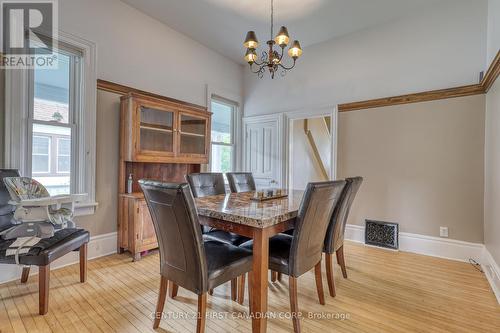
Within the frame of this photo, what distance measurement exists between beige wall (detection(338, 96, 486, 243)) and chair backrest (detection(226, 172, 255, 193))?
5.12ft

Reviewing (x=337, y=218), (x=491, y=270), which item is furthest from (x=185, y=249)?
(x=491, y=270)

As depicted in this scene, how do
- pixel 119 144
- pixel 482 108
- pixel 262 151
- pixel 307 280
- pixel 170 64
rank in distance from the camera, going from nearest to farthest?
pixel 307 280 → pixel 482 108 → pixel 119 144 → pixel 170 64 → pixel 262 151

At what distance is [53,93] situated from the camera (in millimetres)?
2645

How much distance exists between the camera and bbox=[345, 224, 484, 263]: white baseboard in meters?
2.85

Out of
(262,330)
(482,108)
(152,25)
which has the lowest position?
(262,330)

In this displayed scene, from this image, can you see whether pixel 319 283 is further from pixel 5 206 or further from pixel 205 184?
pixel 5 206

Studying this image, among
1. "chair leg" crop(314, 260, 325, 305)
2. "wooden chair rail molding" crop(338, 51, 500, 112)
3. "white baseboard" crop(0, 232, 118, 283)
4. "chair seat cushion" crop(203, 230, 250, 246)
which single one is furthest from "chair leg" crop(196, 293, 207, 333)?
"wooden chair rail molding" crop(338, 51, 500, 112)

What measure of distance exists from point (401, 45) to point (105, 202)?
4.39m

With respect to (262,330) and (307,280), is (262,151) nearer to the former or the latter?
(307,280)

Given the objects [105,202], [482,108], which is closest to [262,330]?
[105,202]

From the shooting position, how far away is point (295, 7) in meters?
3.11

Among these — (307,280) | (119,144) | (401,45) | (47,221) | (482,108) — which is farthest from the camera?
(401,45)

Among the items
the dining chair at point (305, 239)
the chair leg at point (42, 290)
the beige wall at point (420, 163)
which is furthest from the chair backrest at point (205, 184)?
the beige wall at point (420, 163)

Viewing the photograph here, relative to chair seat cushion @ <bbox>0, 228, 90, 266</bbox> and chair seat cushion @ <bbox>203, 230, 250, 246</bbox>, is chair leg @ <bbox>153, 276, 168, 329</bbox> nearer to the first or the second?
chair seat cushion @ <bbox>203, 230, 250, 246</bbox>
